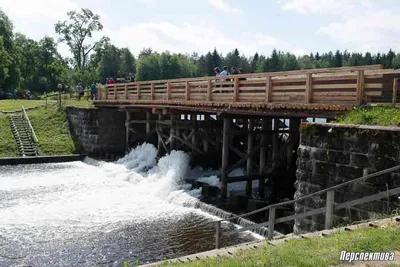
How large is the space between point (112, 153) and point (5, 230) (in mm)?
14581

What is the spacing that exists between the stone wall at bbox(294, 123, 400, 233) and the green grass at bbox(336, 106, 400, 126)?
Answer: 587 millimetres

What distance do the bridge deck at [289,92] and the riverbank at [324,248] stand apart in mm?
3871

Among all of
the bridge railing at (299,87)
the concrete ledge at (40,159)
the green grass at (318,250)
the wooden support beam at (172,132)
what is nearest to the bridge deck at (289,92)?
the bridge railing at (299,87)

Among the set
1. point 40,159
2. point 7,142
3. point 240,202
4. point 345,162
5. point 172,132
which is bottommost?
point 40,159

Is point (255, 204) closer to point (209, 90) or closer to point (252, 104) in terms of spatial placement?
point (252, 104)

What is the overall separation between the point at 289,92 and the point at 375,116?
3144 mm

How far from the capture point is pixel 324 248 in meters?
5.07

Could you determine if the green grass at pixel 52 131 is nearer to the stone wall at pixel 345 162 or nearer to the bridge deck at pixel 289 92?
the bridge deck at pixel 289 92

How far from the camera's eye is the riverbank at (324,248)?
4711mm

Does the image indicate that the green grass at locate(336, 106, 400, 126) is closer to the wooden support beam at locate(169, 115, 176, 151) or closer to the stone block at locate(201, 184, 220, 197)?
the stone block at locate(201, 184, 220, 197)

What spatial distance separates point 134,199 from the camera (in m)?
15.7

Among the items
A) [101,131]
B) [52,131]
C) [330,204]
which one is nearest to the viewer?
[330,204]

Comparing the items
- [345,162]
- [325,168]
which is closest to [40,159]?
[325,168]

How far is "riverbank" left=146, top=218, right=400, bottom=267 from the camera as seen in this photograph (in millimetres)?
4711
